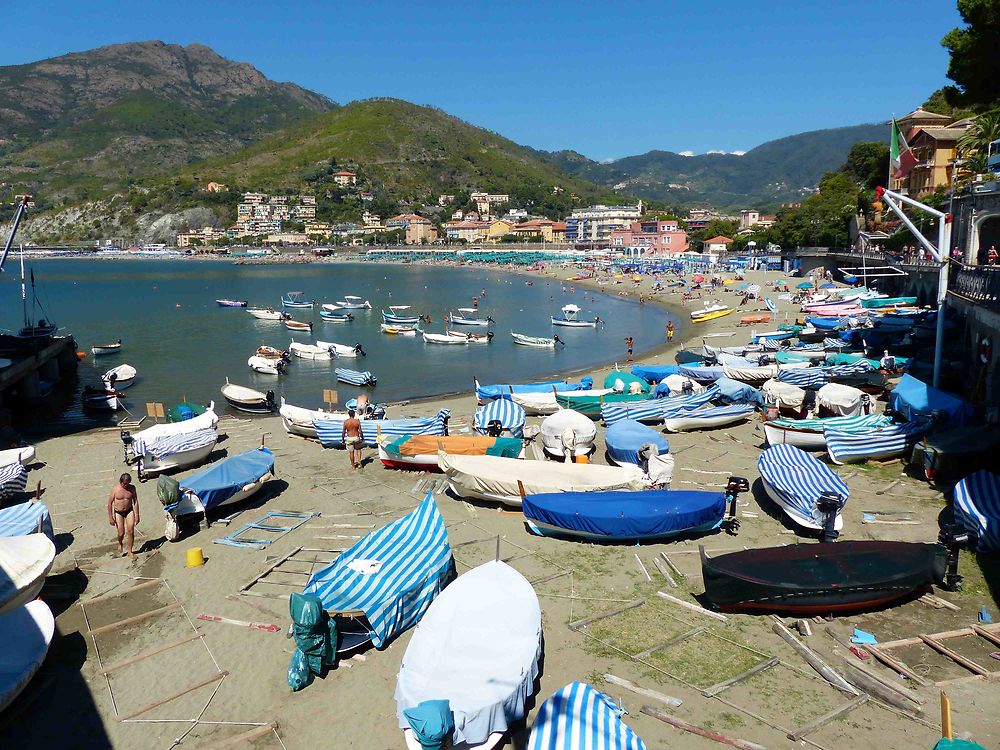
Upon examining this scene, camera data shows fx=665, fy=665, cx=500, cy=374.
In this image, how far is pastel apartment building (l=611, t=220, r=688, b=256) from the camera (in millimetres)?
139500

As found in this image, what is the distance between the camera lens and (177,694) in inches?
367

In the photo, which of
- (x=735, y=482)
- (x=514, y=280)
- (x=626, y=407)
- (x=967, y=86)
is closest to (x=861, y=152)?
(x=514, y=280)

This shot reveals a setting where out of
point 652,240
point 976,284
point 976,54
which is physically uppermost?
point 976,54

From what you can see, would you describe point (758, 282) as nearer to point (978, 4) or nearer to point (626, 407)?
point (978, 4)

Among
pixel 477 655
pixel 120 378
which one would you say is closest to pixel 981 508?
pixel 477 655

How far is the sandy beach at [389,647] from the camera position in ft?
27.8

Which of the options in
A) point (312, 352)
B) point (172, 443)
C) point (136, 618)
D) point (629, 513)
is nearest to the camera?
point (136, 618)

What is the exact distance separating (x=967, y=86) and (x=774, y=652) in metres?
35.1

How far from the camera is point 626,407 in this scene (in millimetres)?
23000

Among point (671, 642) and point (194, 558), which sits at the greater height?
point (194, 558)

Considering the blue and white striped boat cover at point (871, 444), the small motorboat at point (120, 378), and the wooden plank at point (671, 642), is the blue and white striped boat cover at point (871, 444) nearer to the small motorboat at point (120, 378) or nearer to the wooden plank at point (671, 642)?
the wooden plank at point (671, 642)

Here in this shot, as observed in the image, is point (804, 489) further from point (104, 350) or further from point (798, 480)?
point (104, 350)

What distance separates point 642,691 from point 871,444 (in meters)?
12.0

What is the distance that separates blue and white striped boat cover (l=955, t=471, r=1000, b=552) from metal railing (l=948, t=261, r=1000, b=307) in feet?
33.0
